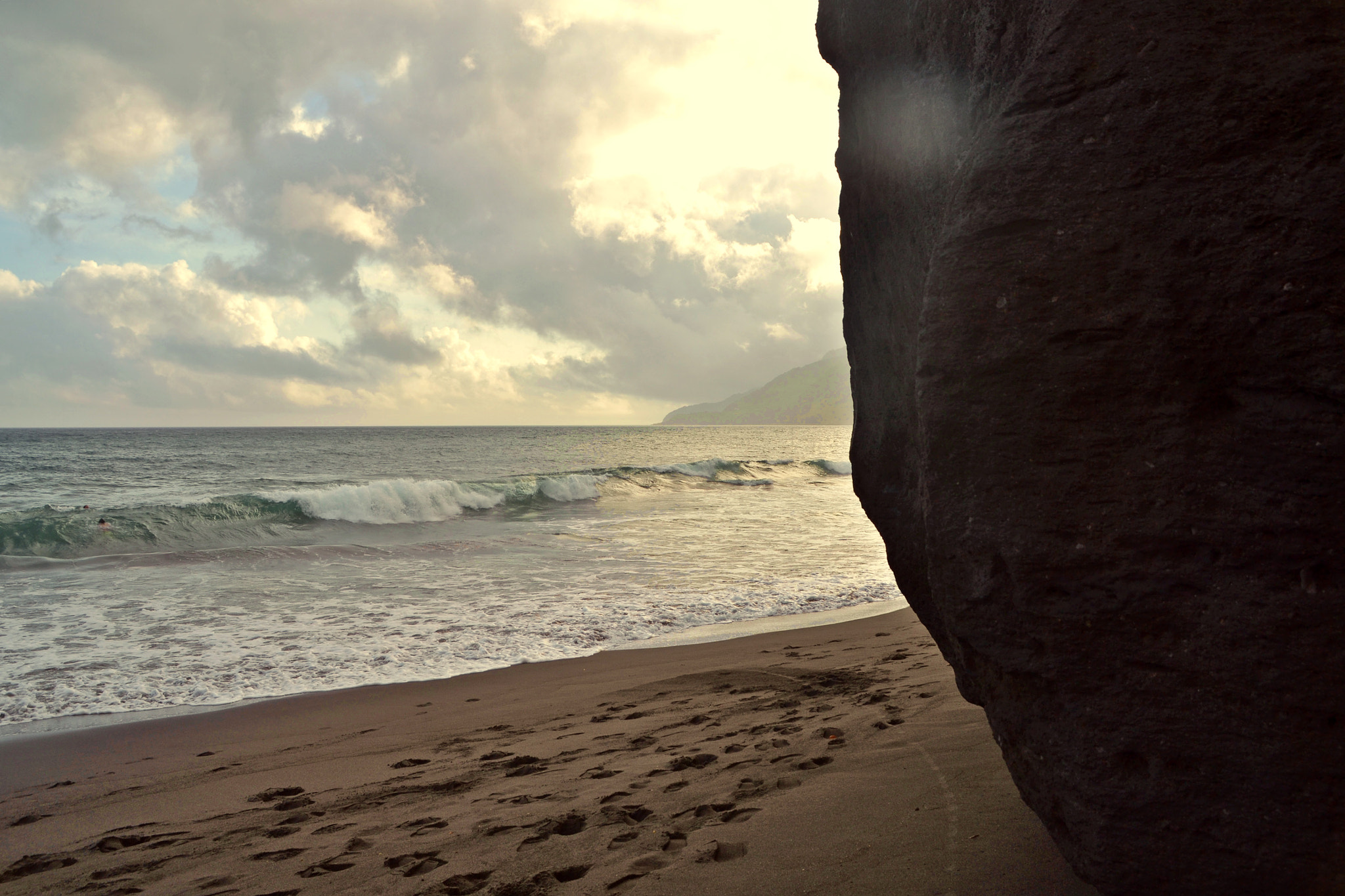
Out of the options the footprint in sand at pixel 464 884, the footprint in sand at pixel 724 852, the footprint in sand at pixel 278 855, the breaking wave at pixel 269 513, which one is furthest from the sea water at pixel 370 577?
the footprint in sand at pixel 724 852

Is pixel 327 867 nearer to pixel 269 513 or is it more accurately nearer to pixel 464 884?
pixel 464 884

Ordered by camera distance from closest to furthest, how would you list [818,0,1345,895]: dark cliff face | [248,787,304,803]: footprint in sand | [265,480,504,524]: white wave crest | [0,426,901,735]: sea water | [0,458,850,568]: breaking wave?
1. [818,0,1345,895]: dark cliff face
2. [248,787,304,803]: footprint in sand
3. [0,426,901,735]: sea water
4. [0,458,850,568]: breaking wave
5. [265,480,504,524]: white wave crest

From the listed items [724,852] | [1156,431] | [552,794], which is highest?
[1156,431]

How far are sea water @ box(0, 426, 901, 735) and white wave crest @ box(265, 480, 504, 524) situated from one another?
64 millimetres

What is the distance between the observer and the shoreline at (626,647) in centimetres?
534

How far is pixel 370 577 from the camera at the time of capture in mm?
10828

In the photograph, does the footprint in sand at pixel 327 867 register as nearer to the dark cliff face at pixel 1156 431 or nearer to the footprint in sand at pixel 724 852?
the footprint in sand at pixel 724 852

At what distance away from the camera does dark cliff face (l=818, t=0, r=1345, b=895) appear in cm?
157

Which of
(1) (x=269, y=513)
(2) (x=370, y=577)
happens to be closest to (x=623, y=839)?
(2) (x=370, y=577)

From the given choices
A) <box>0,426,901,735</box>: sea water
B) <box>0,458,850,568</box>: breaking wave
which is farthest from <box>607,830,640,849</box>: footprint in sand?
<box>0,458,850,568</box>: breaking wave

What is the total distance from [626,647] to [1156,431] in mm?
6070

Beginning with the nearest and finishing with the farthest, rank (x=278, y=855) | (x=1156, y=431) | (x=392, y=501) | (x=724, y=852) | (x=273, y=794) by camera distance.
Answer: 1. (x=1156, y=431)
2. (x=724, y=852)
3. (x=278, y=855)
4. (x=273, y=794)
5. (x=392, y=501)

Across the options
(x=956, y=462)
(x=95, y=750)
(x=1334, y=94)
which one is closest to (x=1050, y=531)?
(x=956, y=462)

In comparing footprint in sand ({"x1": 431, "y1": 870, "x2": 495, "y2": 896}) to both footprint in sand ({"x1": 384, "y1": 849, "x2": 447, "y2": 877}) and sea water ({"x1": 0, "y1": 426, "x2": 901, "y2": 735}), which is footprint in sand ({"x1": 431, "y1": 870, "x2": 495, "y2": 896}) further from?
sea water ({"x1": 0, "y1": 426, "x2": 901, "y2": 735})
